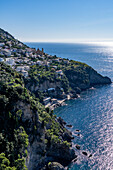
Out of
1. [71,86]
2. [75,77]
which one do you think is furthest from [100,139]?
[75,77]

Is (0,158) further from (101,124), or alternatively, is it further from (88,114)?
(88,114)

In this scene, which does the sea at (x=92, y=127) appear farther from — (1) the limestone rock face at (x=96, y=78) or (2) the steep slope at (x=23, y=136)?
(1) the limestone rock face at (x=96, y=78)

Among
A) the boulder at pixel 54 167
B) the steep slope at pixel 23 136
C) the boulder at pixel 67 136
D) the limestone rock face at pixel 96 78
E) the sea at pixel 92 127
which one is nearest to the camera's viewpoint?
the steep slope at pixel 23 136

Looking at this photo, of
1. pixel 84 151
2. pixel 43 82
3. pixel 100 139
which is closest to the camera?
pixel 84 151

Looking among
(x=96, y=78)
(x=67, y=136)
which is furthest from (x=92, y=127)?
(x=96, y=78)

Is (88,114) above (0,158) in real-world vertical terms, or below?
below

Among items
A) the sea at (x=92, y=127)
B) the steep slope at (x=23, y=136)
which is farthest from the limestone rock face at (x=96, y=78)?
the steep slope at (x=23, y=136)

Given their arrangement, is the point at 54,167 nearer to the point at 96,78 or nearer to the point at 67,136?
the point at 67,136

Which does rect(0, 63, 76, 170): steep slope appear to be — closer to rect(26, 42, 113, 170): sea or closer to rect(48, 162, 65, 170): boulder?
rect(48, 162, 65, 170): boulder

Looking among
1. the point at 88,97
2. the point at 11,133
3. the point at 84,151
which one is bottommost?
the point at 84,151

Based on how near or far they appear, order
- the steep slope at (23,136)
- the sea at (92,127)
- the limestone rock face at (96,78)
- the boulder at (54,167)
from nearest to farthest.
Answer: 1. the steep slope at (23,136)
2. the boulder at (54,167)
3. the sea at (92,127)
4. the limestone rock face at (96,78)

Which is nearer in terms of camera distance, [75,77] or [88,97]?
[88,97]
